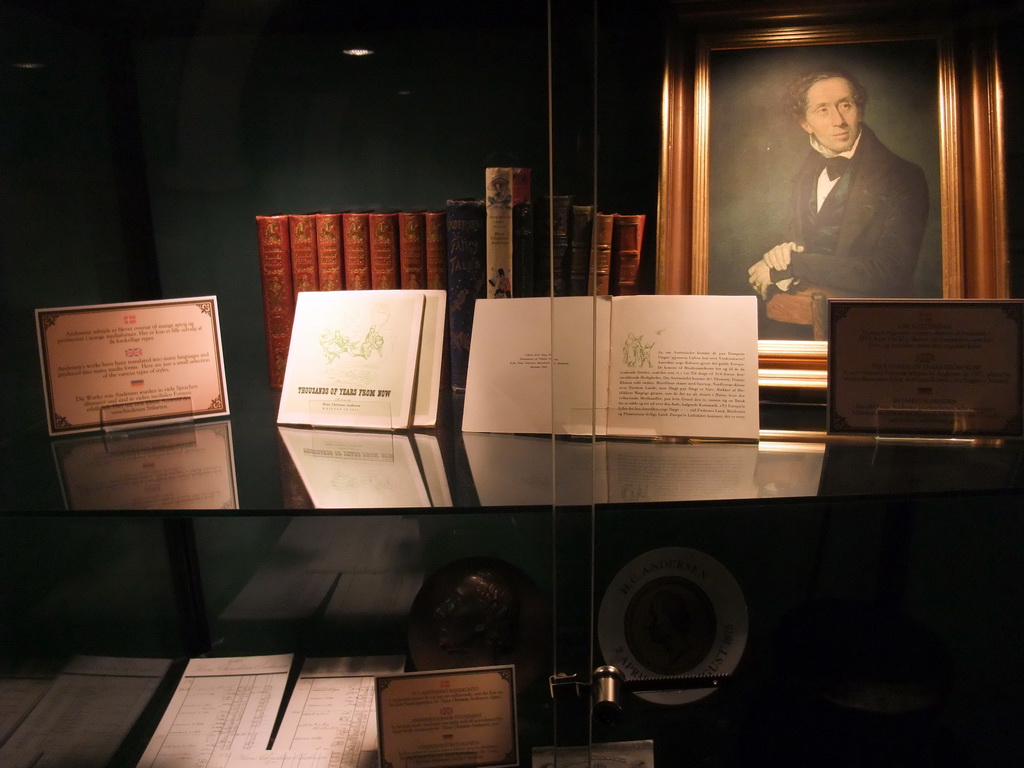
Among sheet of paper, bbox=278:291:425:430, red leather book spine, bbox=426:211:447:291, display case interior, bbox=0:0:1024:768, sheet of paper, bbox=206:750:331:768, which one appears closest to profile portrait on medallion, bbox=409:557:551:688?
display case interior, bbox=0:0:1024:768

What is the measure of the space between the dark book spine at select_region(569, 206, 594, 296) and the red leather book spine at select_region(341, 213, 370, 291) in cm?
29

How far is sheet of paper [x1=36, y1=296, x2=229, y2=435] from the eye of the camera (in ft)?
2.56

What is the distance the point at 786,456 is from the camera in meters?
0.72

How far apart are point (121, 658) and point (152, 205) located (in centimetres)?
63

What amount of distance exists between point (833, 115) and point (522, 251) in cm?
38

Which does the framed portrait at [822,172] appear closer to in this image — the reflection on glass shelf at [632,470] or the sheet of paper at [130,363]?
the reflection on glass shelf at [632,470]

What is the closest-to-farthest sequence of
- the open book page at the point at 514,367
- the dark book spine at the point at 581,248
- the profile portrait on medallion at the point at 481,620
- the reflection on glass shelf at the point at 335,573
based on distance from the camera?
1. the dark book spine at the point at 581,248
2. the open book page at the point at 514,367
3. the profile portrait on medallion at the point at 481,620
4. the reflection on glass shelf at the point at 335,573

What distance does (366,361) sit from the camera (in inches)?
31.9

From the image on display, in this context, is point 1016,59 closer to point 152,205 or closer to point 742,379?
point 742,379

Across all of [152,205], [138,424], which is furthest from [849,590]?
[152,205]

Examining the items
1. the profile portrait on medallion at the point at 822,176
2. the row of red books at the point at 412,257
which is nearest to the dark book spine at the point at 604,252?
the row of red books at the point at 412,257

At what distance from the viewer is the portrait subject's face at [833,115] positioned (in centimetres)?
79

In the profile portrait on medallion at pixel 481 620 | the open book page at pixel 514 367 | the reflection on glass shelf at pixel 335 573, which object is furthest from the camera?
the reflection on glass shelf at pixel 335 573

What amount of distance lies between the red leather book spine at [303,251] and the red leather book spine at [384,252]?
75 millimetres
